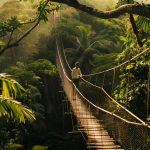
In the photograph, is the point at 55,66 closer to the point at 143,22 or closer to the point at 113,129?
the point at 143,22

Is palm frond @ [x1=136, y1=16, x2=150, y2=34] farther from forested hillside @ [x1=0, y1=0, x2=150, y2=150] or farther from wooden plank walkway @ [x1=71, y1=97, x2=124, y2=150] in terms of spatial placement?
wooden plank walkway @ [x1=71, y1=97, x2=124, y2=150]

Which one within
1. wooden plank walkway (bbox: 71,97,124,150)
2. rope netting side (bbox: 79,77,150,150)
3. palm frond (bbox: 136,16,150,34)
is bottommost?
wooden plank walkway (bbox: 71,97,124,150)

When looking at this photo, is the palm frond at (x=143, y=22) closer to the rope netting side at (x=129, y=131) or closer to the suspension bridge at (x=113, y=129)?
the suspension bridge at (x=113, y=129)

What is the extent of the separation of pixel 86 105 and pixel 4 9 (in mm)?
11838

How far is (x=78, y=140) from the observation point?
515 inches

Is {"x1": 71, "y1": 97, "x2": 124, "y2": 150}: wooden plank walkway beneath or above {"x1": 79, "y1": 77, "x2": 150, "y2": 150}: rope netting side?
beneath

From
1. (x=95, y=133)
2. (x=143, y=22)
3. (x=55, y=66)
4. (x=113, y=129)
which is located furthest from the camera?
(x=55, y=66)

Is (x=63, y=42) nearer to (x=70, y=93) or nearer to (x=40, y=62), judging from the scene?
(x=40, y=62)

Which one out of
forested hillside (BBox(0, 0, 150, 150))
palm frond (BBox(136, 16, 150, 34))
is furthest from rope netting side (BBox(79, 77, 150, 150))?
palm frond (BBox(136, 16, 150, 34))

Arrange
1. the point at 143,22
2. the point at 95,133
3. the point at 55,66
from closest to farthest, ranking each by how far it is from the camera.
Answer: the point at 95,133, the point at 143,22, the point at 55,66

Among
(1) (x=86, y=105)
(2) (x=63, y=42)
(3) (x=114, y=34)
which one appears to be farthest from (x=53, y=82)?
(1) (x=86, y=105)

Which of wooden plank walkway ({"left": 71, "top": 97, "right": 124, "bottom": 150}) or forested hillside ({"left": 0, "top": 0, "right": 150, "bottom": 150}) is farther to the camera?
forested hillside ({"left": 0, "top": 0, "right": 150, "bottom": 150})

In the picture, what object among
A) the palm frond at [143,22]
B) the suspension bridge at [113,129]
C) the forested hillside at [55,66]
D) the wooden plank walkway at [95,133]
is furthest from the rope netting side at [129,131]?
the palm frond at [143,22]

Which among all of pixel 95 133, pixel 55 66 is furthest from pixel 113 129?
pixel 55 66
